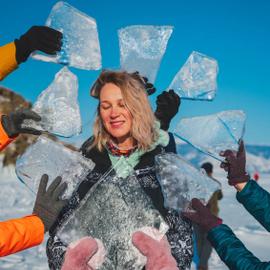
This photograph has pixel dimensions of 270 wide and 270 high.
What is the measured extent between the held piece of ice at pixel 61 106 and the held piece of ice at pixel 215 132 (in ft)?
1.57

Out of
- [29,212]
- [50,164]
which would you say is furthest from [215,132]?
[29,212]

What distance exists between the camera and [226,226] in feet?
6.58

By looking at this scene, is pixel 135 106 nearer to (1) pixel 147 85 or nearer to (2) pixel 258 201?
(1) pixel 147 85

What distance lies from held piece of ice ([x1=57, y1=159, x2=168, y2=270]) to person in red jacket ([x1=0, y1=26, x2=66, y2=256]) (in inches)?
7.7

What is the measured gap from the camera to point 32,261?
5.69 metres

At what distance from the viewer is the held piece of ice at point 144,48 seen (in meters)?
2.40

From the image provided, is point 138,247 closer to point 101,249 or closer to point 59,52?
point 101,249

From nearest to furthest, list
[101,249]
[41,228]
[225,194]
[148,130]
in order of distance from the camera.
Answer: [41,228] → [101,249] → [148,130] → [225,194]

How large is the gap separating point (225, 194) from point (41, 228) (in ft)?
43.9

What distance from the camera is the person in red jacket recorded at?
185cm

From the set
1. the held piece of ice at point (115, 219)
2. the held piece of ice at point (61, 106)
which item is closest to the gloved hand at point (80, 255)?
the held piece of ice at point (115, 219)

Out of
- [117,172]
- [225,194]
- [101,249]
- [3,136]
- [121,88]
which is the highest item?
[121,88]

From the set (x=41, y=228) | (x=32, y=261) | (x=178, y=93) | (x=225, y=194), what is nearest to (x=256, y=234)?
(x=32, y=261)

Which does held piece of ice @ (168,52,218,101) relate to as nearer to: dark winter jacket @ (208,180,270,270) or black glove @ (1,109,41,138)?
dark winter jacket @ (208,180,270,270)
